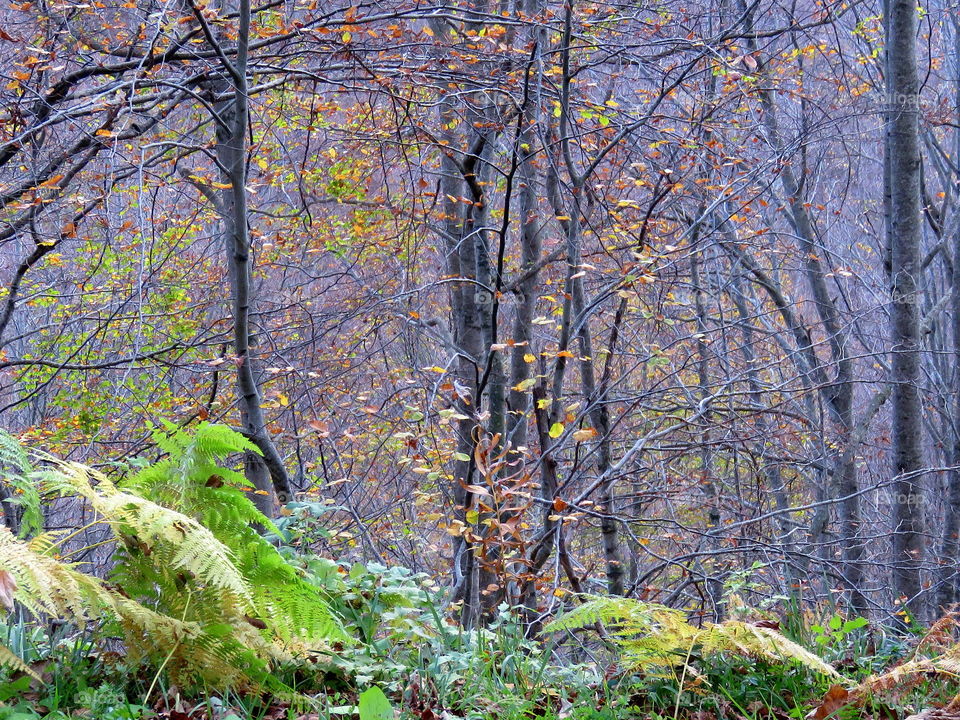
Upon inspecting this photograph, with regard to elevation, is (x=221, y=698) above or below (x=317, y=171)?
below

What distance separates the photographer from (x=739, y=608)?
3.08 meters

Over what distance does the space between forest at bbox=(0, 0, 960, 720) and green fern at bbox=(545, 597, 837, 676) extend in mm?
14

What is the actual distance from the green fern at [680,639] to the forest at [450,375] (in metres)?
0.01

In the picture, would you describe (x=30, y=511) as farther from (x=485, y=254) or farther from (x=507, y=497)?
(x=485, y=254)

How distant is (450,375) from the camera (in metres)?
7.68

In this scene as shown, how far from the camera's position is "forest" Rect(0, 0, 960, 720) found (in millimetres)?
2639

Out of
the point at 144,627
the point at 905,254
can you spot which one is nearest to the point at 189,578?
the point at 144,627

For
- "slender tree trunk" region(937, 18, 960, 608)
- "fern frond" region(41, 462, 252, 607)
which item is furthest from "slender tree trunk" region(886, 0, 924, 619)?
"fern frond" region(41, 462, 252, 607)

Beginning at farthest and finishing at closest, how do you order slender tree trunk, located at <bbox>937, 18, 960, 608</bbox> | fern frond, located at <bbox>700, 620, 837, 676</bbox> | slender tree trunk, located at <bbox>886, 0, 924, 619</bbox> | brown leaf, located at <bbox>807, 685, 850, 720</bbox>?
1. slender tree trunk, located at <bbox>937, 18, 960, 608</bbox>
2. slender tree trunk, located at <bbox>886, 0, 924, 619</bbox>
3. fern frond, located at <bbox>700, 620, 837, 676</bbox>
4. brown leaf, located at <bbox>807, 685, 850, 720</bbox>

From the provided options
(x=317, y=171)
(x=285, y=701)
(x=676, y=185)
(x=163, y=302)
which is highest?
(x=317, y=171)

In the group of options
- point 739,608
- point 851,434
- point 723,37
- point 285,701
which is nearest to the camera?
point 285,701

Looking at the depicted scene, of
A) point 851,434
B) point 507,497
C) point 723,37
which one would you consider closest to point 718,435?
point 851,434

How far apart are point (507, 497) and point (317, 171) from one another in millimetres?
5407

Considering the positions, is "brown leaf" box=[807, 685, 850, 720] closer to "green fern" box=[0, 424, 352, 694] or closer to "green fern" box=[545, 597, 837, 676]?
"green fern" box=[545, 597, 837, 676]
